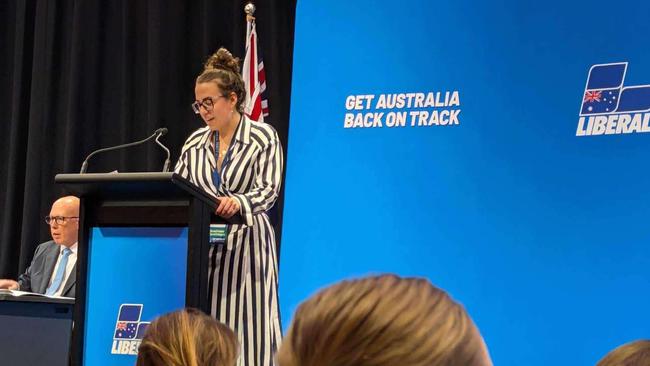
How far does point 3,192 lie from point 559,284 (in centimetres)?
419

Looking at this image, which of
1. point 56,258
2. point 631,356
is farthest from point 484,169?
point 56,258

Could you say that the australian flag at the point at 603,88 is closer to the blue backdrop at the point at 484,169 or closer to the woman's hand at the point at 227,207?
the blue backdrop at the point at 484,169

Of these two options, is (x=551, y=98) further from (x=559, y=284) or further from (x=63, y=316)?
(x=63, y=316)

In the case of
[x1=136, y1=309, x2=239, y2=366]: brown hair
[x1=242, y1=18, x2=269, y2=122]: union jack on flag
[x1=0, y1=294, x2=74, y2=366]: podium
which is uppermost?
[x1=242, y1=18, x2=269, y2=122]: union jack on flag

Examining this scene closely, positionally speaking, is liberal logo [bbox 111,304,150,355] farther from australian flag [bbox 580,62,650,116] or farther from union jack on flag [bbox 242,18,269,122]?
union jack on flag [bbox 242,18,269,122]

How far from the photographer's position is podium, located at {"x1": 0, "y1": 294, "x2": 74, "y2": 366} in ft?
10.4

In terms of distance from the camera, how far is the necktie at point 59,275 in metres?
4.65

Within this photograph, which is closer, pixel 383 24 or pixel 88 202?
pixel 88 202

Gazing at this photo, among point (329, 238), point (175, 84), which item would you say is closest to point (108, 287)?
point (329, 238)

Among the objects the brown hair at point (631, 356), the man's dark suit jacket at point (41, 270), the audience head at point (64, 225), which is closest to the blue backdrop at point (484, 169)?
the audience head at point (64, 225)

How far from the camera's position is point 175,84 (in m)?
5.27

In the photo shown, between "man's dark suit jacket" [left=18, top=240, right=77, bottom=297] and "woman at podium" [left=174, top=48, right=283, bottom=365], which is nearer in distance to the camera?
"woman at podium" [left=174, top=48, right=283, bottom=365]

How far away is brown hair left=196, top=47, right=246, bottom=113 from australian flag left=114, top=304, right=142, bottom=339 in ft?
2.95

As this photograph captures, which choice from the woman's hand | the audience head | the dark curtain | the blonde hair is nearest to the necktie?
the audience head
